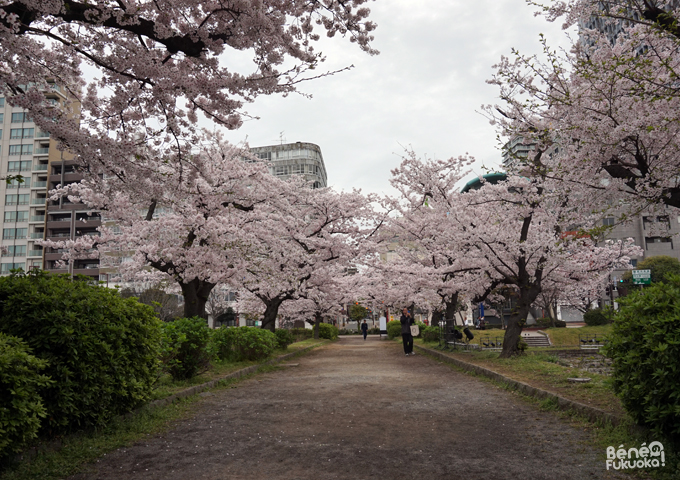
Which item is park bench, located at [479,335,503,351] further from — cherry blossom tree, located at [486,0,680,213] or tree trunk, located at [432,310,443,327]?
cherry blossom tree, located at [486,0,680,213]

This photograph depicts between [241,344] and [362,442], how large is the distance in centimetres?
944

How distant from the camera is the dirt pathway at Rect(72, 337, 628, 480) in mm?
4223

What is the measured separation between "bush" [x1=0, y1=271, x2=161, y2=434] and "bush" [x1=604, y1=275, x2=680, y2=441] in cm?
580

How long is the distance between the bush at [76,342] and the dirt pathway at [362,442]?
2.31 ft

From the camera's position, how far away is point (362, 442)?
520 cm

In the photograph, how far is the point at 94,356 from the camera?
5215mm

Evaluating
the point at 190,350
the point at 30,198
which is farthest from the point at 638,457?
the point at 30,198

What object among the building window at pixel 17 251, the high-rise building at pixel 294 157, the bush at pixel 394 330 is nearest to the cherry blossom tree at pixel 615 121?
the bush at pixel 394 330

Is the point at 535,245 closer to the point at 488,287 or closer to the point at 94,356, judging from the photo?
the point at 488,287

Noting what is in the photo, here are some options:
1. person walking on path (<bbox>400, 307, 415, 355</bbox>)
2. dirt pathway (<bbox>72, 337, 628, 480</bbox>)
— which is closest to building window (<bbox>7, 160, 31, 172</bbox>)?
person walking on path (<bbox>400, 307, 415, 355</bbox>)

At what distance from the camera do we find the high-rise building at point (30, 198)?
216 ft

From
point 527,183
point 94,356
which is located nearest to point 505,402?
point 94,356

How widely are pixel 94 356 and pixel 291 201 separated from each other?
55.9 feet

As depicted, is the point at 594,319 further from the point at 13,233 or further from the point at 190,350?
the point at 13,233
